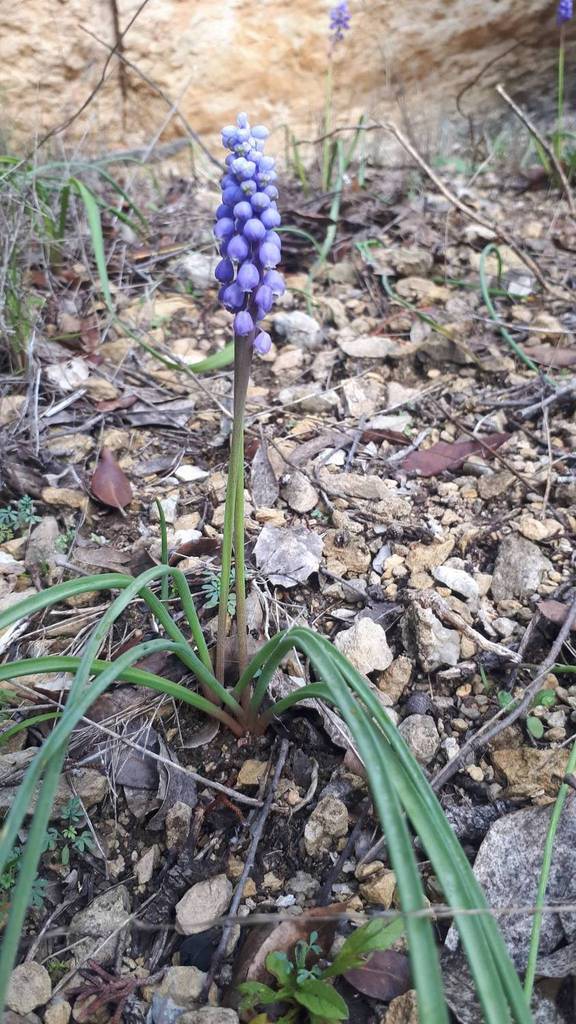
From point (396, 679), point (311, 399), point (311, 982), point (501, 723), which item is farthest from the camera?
point (311, 399)

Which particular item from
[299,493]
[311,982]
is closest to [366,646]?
[299,493]

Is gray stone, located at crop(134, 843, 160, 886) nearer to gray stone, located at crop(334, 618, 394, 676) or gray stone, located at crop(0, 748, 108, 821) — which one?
gray stone, located at crop(0, 748, 108, 821)

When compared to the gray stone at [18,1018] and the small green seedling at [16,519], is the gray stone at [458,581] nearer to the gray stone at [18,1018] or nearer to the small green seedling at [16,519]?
the small green seedling at [16,519]

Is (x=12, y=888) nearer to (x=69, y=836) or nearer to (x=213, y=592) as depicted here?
(x=69, y=836)

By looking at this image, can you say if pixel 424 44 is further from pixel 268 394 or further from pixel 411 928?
pixel 411 928

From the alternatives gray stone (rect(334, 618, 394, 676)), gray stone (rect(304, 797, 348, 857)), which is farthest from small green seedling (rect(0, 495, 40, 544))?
gray stone (rect(304, 797, 348, 857))

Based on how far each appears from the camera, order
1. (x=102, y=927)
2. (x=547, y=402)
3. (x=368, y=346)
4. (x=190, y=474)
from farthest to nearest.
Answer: (x=368, y=346), (x=547, y=402), (x=190, y=474), (x=102, y=927)

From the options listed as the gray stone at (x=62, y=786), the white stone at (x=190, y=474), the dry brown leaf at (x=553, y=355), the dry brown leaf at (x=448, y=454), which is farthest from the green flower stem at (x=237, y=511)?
the dry brown leaf at (x=553, y=355)

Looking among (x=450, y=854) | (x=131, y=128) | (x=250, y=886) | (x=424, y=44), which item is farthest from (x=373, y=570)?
(x=424, y=44)
